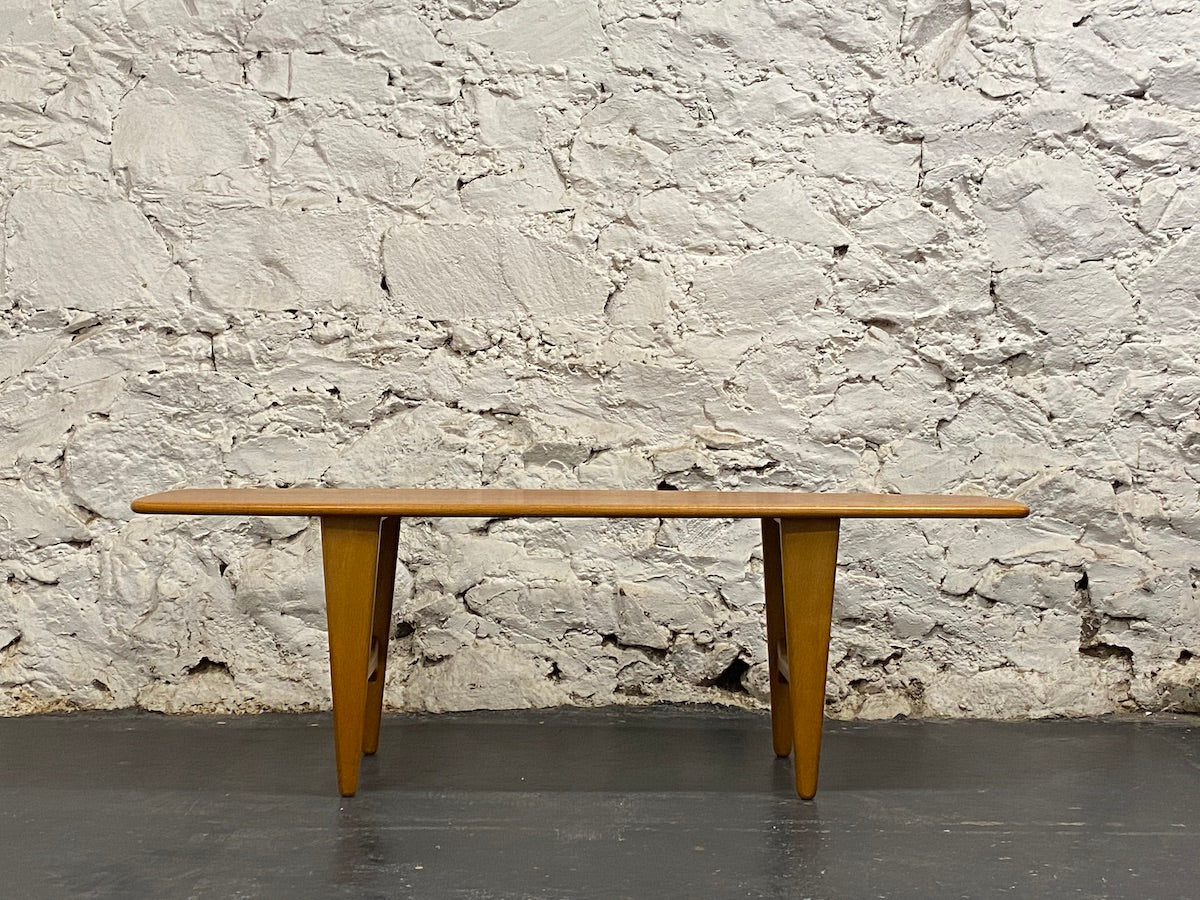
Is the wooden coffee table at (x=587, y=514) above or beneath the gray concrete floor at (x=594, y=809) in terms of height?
above

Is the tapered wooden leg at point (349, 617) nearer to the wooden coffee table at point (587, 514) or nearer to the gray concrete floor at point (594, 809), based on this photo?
the wooden coffee table at point (587, 514)

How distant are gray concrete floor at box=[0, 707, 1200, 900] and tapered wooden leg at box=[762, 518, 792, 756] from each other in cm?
6

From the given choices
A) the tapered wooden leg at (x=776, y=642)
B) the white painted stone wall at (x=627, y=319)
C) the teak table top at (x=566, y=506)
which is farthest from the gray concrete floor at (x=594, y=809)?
the teak table top at (x=566, y=506)

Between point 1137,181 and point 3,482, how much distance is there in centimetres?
279

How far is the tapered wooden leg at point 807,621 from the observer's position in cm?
171

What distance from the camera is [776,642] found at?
199 centimetres

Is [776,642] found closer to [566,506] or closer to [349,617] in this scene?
[566,506]

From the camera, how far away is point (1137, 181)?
7.57 ft

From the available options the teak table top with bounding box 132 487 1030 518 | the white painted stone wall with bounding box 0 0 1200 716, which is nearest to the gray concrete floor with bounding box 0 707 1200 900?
the white painted stone wall with bounding box 0 0 1200 716

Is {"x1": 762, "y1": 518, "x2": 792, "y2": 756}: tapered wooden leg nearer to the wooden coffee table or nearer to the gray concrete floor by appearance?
the gray concrete floor

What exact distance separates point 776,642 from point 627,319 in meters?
0.83

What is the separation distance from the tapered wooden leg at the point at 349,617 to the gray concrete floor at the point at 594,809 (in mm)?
105

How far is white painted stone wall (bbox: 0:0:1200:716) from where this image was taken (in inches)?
90.2

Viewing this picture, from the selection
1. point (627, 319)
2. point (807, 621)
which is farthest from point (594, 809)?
point (627, 319)
